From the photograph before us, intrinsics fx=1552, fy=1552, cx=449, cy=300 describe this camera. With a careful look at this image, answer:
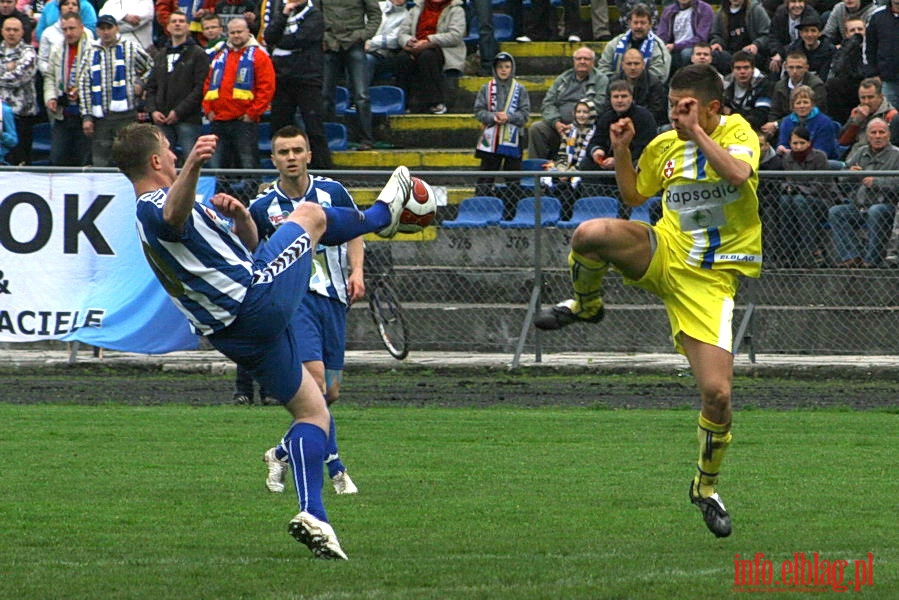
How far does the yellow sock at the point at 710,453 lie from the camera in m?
7.81

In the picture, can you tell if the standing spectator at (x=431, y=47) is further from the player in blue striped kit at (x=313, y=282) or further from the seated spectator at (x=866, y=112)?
the player in blue striped kit at (x=313, y=282)

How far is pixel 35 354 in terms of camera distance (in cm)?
1680

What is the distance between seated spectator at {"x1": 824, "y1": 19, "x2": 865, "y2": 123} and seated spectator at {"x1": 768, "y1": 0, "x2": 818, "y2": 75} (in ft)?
2.30

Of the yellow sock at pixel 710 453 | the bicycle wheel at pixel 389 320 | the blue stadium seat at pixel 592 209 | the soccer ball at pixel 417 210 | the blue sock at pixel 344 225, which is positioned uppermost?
the blue sock at pixel 344 225

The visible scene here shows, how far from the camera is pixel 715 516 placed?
7559 mm

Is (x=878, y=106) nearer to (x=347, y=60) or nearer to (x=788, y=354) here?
(x=788, y=354)

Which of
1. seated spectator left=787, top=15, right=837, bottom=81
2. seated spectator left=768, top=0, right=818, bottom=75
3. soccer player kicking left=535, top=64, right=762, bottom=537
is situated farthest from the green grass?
seated spectator left=768, top=0, right=818, bottom=75

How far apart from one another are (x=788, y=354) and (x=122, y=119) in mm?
8685

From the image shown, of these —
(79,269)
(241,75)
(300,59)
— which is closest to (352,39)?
(300,59)

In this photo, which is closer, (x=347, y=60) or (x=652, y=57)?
(x=652, y=57)

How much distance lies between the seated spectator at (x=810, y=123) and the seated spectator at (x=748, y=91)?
49 cm

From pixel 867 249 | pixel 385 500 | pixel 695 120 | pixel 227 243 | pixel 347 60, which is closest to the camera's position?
pixel 227 243

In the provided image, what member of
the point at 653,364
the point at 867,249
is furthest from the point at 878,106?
the point at 653,364

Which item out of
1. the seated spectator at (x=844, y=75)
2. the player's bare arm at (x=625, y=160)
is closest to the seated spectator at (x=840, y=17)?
the seated spectator at (x=844, y=75)
